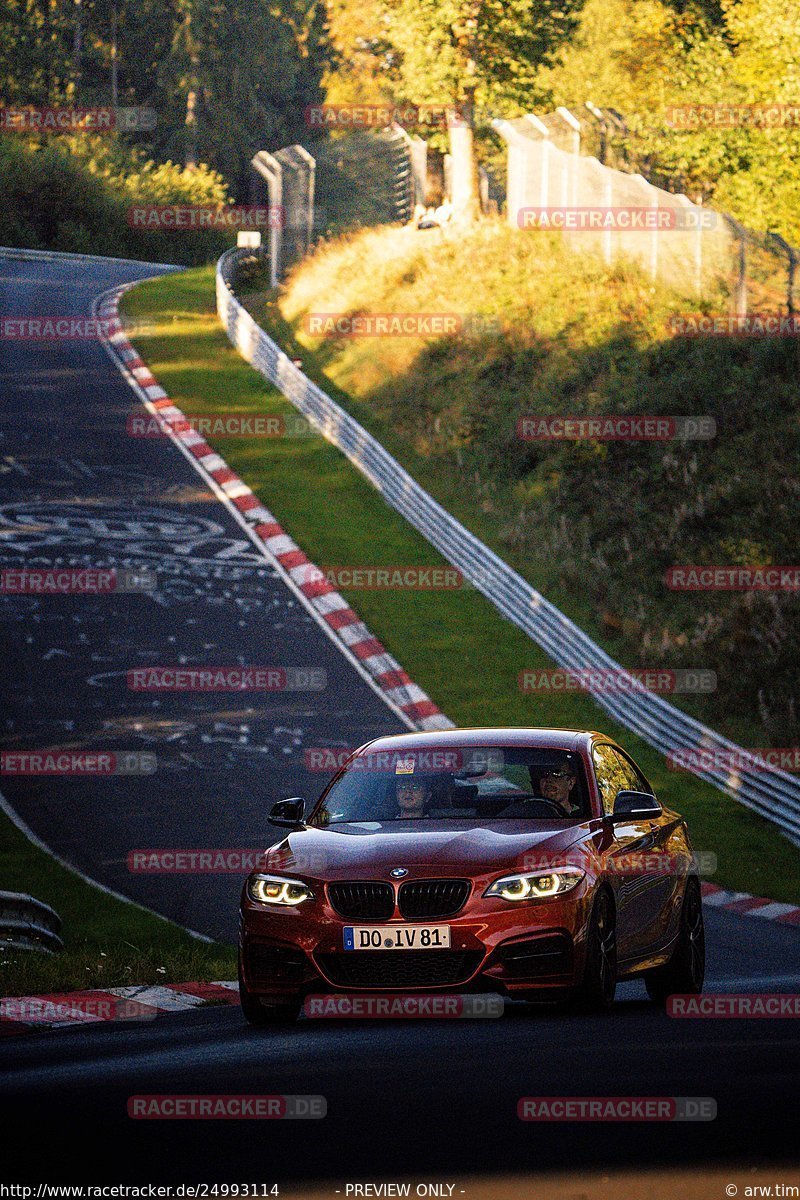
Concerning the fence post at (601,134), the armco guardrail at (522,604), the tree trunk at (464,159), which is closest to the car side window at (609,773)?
the armco guardrail at (522,604)

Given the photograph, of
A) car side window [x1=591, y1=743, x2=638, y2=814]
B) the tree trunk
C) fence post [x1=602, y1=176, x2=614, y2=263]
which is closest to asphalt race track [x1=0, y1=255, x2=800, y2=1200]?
car side window [x1=591, y1=743, x2=638, y2=814]

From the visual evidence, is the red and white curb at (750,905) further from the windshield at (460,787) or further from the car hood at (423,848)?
the car hood at (423,848)

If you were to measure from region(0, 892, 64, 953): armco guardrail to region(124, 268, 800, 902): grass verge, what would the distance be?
276 inches

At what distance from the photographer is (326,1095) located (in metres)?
6.45

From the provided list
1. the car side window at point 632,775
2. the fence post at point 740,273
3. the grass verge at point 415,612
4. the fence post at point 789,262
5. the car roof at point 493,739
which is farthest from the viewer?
the fence post at point 740,273

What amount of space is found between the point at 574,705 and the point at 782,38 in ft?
78.4

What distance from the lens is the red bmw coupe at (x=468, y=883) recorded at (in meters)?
8.45

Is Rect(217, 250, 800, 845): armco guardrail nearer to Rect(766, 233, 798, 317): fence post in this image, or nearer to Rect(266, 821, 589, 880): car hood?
Rect(766, 233, 798, 317): fence post

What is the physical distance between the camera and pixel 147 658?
22.9 metres

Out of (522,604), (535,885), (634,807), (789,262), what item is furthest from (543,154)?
(535,885)

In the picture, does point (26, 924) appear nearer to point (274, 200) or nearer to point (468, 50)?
point (274, 200)

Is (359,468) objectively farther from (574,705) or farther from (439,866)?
(439,866)

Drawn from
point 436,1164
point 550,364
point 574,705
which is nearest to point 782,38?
point 550,364

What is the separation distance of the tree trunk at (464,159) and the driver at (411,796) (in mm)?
39639
